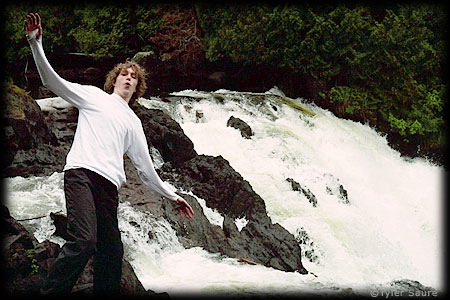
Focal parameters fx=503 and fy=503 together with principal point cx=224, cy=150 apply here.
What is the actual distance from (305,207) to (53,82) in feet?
22.1

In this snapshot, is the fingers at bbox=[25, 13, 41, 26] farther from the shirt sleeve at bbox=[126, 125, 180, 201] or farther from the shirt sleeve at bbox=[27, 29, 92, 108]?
the shirt sleeve at bbox=[126, 125, 180, 201]

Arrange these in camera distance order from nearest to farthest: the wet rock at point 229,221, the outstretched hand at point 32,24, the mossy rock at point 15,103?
the outstretched hand at point 32,24 → the wet rock at point 229,221 → the mossy rock at point 15,103

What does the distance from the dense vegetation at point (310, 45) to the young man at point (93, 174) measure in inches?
541

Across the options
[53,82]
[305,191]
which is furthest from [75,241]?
[305,191]

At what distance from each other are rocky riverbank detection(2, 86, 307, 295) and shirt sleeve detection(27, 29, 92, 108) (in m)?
2.34

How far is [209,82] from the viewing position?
706 inches

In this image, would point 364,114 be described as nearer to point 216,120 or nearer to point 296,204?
point 216,120

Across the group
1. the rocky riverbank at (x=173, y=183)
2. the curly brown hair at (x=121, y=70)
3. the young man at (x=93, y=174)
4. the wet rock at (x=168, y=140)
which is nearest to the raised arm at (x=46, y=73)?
the young man at (x=93, y=174)

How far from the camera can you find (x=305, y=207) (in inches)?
368

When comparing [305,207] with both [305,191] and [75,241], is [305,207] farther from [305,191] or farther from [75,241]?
[75,241]

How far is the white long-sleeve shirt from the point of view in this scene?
10.7 feet

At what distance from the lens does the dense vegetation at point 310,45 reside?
1716cm

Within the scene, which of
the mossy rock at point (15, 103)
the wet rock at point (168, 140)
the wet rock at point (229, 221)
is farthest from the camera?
the wet rock at point (168, 140)

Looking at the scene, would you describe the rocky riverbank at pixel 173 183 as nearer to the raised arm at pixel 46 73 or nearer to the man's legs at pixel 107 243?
the man's legs at pixel 107 243
